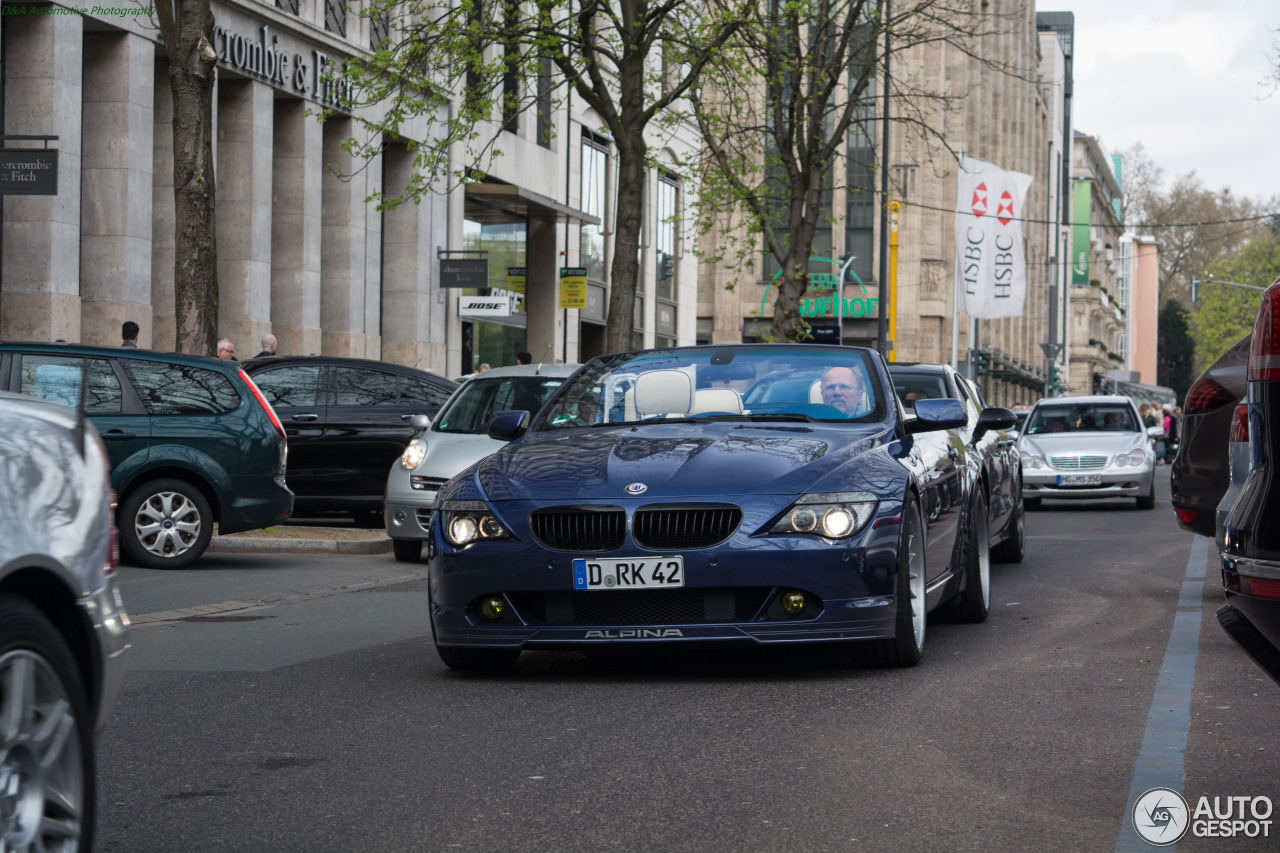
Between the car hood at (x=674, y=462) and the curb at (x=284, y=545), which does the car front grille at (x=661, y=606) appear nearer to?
the car hood at (x=674, y=462)

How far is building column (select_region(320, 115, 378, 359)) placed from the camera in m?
30.3

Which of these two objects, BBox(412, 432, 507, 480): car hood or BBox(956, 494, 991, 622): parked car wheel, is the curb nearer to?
BBox(412, 432, 507, 480): car hood

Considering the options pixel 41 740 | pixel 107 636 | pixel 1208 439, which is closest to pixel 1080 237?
pixel 1208 439

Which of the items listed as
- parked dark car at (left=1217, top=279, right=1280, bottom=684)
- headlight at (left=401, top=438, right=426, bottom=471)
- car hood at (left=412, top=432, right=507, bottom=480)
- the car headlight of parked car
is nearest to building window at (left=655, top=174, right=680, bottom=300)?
the car headlight of parked car

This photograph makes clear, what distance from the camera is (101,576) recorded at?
13.1 ft

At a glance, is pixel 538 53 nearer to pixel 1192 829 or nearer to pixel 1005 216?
pixel 1005 216

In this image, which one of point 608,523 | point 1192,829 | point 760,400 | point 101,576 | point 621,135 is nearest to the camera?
point 101,576

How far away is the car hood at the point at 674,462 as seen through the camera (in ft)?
23.3

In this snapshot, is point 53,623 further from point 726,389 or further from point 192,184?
point 192,184

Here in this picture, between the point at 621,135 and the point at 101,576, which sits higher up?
the point at 621,135

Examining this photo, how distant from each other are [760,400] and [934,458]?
105 cm

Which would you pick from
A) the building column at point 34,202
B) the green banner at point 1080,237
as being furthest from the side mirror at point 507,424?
the green banner at point 1080,237

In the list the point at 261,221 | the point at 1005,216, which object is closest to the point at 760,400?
the point at 261,221

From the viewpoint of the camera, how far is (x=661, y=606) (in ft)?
23.2
